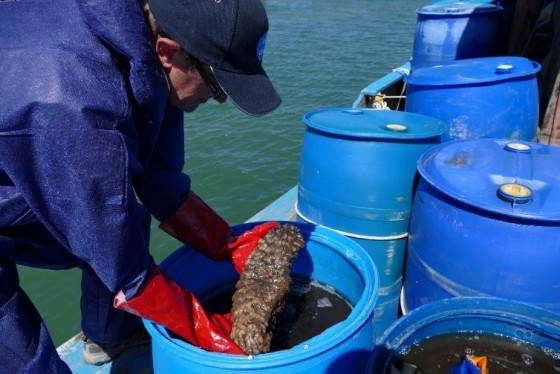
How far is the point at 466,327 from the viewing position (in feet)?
4.98

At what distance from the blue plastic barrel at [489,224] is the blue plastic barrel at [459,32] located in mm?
3160

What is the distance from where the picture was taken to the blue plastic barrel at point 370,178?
7.97 ft

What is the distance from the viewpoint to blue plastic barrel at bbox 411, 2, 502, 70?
486 cm

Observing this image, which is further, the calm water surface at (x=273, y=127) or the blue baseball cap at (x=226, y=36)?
the calm water surface at (x=273, y=127)

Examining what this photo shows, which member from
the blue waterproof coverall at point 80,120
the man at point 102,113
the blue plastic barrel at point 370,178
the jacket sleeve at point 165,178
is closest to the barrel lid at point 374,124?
the blue plastic barrel at point 370,178

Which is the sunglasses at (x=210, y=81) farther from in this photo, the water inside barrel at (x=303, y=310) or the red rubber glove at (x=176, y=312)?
the water inside barrel at (x=303, y=310)

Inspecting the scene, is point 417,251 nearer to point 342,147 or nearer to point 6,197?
point 342,147

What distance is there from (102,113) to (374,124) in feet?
5.73

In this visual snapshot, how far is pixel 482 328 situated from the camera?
1.52 meters

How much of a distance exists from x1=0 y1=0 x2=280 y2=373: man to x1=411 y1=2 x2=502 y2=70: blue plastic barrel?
4.12 metres

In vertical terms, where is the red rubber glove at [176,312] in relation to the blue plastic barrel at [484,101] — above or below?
below

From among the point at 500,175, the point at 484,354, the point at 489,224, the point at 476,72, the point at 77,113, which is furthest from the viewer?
the point at 476,72

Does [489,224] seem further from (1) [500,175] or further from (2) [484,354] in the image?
(2) [484,354]

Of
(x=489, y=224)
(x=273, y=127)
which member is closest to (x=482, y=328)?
(x=489, y=224)
